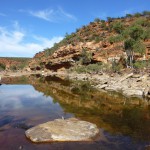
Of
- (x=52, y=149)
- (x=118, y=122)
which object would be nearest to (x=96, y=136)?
(x=52, y=149)

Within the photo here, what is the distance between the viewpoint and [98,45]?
82.1 metres

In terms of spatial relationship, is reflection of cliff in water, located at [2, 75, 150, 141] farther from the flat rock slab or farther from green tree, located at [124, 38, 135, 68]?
green tree, located at [124, 38, 135, 68]

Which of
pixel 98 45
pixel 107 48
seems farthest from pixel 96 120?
pixel 98 45

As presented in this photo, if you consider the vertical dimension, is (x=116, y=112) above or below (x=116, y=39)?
below

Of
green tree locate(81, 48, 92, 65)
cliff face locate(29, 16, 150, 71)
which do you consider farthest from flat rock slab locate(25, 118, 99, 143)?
green tree locate(81, 48, 92, 65)

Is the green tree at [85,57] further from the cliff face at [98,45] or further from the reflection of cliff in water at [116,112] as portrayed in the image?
the reflection of cliff in water at [116,112]

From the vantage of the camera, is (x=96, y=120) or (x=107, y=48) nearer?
(x=96, y=120)

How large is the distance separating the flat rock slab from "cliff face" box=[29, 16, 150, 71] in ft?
177

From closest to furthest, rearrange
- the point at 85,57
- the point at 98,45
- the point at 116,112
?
the point at 116,112 → the point at 85,57 → the point at 98,45

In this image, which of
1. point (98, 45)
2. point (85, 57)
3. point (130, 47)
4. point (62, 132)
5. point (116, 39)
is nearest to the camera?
point (62, 132)

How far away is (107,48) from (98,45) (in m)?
4.47

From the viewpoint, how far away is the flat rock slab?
13406mm

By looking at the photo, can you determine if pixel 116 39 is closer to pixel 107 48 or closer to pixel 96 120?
pixel 107 48

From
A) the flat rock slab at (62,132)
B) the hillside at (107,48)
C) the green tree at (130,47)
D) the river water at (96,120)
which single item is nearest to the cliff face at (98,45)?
the hillside at (107,48)
